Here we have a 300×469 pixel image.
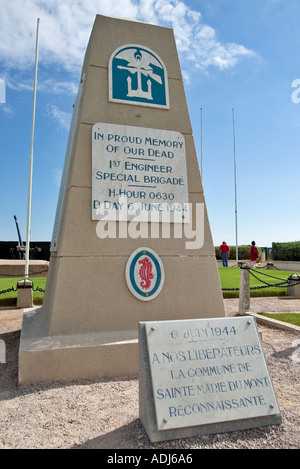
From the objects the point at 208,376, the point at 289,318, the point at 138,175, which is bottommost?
the point at 289,318

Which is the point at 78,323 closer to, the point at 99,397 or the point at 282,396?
the point at 99,397

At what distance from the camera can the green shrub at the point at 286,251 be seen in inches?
936

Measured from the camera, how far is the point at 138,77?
466cm

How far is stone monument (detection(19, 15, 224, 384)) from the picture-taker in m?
4.06

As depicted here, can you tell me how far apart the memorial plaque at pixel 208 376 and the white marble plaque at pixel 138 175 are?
2.04 m

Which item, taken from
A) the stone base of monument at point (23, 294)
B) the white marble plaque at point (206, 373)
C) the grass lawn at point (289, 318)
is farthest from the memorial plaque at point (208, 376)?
the stone base of monument at point (23, 294)

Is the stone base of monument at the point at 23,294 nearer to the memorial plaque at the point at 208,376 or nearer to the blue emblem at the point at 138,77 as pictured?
the blue emblem at the point at 138,77

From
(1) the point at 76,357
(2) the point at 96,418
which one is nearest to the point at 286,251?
(1) the point at 76,357

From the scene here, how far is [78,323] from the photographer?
13.3ft

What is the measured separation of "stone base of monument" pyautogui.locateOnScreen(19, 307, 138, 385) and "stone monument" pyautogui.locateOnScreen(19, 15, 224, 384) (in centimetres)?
1

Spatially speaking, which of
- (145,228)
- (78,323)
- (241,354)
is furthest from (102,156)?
(241,354)

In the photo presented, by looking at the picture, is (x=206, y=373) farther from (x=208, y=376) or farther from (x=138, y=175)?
(x=138, y=175)

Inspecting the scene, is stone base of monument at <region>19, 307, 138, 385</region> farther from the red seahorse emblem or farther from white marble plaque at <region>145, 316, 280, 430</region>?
white marble plaque at <region>145, 316, 280, 430</region>

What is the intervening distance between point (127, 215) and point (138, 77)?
1.99 metres
